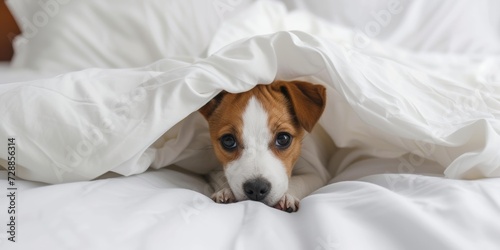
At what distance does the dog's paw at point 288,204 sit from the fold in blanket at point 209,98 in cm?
26

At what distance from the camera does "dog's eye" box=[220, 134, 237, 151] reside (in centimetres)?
122

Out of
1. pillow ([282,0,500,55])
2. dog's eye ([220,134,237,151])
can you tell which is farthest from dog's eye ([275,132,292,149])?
pillow ([282,0,500,55])

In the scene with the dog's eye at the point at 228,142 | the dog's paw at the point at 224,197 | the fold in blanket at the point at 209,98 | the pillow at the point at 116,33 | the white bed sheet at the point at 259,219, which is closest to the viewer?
the white bed sheet at the point at 259,219

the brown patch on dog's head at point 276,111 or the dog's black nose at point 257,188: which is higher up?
the brown patch on dog's head at point 276,111

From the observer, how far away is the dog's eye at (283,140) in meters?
1.23

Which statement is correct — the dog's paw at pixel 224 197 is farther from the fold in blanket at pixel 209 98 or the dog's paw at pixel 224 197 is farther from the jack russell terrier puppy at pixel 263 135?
the fold in blanket at pixel 209 98

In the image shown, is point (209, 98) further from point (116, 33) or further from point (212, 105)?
point (116, 33)

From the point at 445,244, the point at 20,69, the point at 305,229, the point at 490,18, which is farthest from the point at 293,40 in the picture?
the point at 490,18

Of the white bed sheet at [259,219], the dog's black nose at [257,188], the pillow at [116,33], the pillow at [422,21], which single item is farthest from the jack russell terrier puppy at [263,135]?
the pillow at [422,21]

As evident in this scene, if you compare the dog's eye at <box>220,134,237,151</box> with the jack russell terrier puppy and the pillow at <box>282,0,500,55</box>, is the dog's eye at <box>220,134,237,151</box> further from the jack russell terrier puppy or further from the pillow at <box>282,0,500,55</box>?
the pillow at <box>282,0,500,55</box>

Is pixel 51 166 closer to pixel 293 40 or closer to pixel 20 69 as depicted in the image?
pixel 293 40

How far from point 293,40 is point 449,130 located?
410 millimetres

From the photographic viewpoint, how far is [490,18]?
206 cm

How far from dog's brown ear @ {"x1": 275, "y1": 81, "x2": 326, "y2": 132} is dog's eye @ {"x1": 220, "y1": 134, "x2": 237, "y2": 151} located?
173mm
